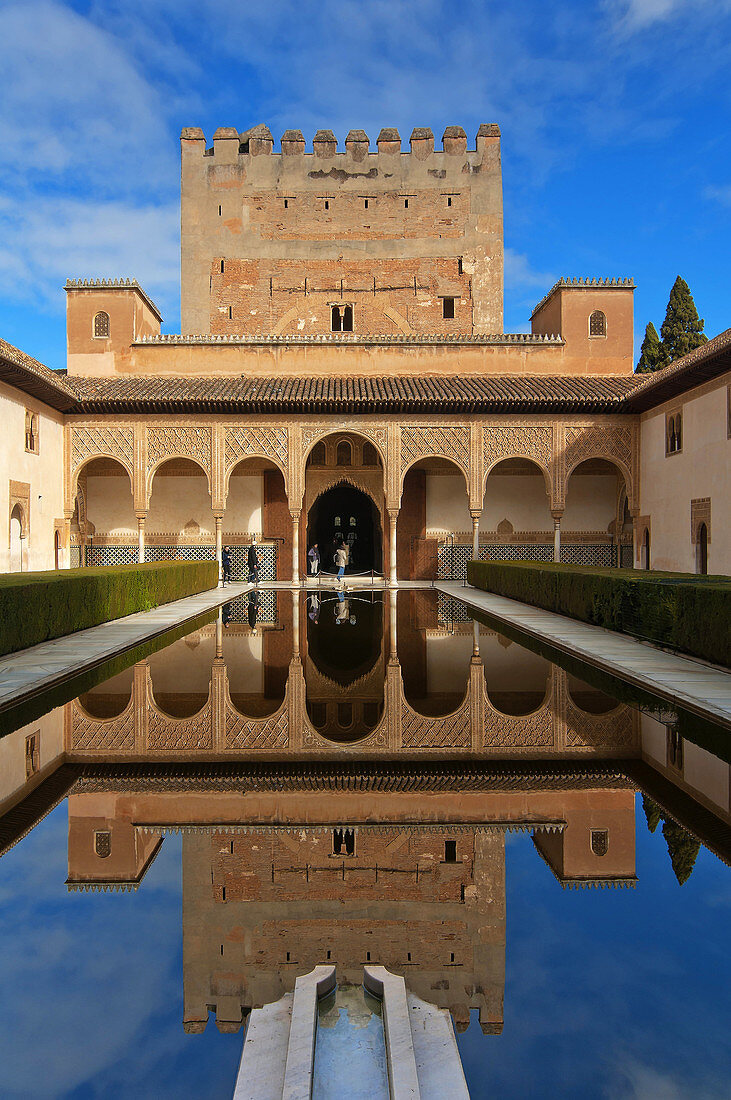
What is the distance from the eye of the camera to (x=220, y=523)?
18203 mm

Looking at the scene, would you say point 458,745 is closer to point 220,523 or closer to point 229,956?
point 229,956

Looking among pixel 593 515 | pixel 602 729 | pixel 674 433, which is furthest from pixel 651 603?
pixel 593 515

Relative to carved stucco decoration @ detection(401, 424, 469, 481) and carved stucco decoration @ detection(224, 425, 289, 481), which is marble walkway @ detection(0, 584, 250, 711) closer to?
carved stucco decoration @ detection(224, 425, 289, 481)

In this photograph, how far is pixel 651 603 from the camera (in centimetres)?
821

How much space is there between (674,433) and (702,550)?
2669 millimetres

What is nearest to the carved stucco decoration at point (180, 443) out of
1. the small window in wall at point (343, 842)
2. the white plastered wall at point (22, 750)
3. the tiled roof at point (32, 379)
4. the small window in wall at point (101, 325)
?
the tiled roof at point (32, 379)

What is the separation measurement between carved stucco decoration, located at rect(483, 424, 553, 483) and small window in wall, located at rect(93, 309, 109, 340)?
10114 mm

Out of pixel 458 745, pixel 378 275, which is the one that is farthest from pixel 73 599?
pixel 378 275

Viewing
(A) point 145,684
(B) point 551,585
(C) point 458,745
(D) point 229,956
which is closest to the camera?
(D) point 229,956

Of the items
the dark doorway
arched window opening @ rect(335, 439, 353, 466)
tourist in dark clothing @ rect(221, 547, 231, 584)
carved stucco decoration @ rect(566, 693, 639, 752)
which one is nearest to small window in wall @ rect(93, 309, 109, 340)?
tourist in dark clothing @ rect(221, 547, 231, 584)

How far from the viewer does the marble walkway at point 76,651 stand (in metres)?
5.80

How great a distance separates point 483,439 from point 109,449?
8.83m

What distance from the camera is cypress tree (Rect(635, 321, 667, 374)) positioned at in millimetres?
28609

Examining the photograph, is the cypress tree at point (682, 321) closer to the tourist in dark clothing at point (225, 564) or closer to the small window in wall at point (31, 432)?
the tourist in dark clothing at point (225, 564)
